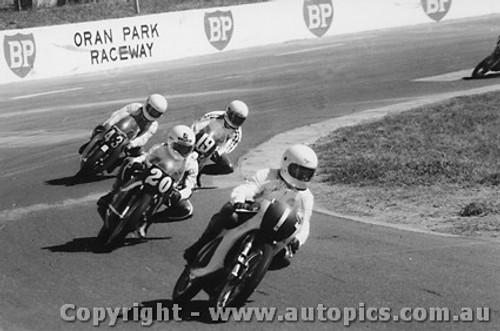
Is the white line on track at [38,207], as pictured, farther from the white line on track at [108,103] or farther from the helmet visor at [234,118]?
the white line on track at [108,103]

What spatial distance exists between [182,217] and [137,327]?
3.99m

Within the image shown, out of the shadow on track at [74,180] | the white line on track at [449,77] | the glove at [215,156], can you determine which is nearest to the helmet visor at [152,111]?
the glove at [215,156]

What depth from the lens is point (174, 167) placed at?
38.6 feet

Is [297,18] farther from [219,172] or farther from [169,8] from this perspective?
[219,172]

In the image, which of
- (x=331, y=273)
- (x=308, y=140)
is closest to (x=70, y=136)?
(x=308, y=140)

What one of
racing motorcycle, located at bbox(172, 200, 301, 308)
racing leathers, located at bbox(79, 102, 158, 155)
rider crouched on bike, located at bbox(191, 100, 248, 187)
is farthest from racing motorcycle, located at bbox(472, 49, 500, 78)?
racing motorcycle, located at bbox(172, 200, 301, 308)

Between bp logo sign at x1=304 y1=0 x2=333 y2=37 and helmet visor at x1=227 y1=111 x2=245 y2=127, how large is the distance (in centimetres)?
2359

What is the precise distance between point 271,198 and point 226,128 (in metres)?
6.55

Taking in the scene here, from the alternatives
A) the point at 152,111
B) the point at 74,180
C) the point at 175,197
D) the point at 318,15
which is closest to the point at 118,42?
the point at 318,15

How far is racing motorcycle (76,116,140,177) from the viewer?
51.8 feet

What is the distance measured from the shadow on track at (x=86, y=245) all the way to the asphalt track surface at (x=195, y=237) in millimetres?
30

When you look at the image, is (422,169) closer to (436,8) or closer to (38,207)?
(38,207)

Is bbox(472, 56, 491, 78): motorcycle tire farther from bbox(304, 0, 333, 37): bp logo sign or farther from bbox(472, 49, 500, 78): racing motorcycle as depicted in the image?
bbox(304, 0, 333, 37): bp logo sign

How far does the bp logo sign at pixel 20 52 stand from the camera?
101 ft
